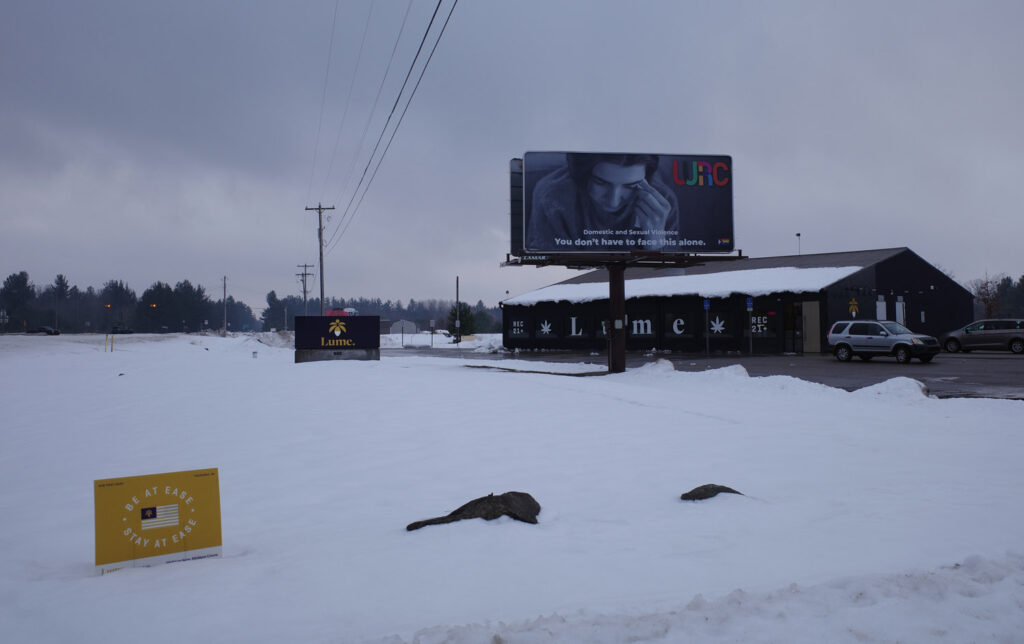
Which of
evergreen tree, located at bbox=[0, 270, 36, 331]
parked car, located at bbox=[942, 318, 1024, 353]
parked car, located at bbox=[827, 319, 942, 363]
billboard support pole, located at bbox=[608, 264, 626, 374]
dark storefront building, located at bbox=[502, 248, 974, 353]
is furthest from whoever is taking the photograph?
evergreen tree, located at bbox=[0, 270, 36, 331]

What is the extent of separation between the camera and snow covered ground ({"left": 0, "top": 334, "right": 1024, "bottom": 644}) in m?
3.53

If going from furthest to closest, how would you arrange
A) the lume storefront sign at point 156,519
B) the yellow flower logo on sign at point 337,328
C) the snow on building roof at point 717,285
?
the snow on building roof at point 717,285 → the yellow flower logo on sign at point 337,328 → the lume storefront sign at point 156,519

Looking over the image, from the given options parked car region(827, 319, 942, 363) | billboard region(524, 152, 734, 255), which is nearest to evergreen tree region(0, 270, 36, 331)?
billboard region(524, 152, 734, 255)

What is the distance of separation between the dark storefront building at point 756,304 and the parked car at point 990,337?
150 inches

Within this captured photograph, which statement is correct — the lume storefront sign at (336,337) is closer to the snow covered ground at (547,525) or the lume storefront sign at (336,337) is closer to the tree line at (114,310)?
Result: the snow covered ground at (547,525)

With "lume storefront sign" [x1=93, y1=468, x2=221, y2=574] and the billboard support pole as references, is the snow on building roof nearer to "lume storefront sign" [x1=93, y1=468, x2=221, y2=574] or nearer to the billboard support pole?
the billboard support pole

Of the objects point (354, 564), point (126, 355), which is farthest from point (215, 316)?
point (354, 564)

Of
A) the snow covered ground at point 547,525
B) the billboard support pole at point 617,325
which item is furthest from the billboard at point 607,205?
the snow covered ground at point 547,525

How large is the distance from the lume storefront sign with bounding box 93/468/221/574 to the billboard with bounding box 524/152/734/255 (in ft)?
56.1

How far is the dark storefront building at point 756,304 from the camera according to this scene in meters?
33.6

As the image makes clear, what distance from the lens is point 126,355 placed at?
31.2 m

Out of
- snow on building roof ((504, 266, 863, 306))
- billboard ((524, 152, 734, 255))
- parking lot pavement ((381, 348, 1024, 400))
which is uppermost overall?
billboard ((524, 152, 734, 255))

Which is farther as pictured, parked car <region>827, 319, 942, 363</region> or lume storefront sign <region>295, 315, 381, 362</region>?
lume storefront sign <region>295, 315, 381, 362</region>

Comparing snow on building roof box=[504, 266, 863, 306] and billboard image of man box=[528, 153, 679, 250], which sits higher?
billboard image of man box=[528, 153, 679, 250]
